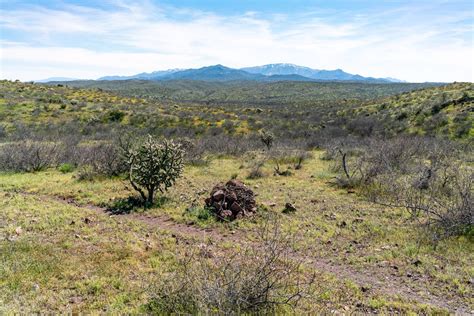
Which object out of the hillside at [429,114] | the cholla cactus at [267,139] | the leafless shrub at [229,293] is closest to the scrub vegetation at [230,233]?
the leafless shrub at [229,293]

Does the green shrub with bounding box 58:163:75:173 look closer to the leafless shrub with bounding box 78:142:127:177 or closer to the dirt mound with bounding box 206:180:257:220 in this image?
the leafless shrub with bounding box 78:142:127:177

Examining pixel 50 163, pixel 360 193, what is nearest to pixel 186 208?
pixel 360 193

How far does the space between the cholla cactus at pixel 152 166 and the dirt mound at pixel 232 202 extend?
1684mm

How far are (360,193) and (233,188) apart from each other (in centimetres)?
446

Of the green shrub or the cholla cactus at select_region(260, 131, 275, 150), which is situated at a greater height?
the cholla cactus at select_region(260, 131, 275, 150)

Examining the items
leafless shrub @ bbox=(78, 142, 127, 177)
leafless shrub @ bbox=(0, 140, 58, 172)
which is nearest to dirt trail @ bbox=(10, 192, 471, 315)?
leafless shrub @ bbox=(78, 142, 127, 177)

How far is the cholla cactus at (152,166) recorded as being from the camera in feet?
31.9

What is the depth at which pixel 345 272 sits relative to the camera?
231 inches

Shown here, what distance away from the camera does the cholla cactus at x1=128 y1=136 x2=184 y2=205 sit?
31.9 feet

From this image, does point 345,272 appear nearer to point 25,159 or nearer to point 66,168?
point 66,168

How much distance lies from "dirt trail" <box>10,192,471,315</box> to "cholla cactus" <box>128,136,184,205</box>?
1.18 metres

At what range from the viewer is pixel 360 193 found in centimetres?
1080

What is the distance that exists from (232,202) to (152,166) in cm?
274

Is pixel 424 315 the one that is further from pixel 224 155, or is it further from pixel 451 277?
pixel 224 155
